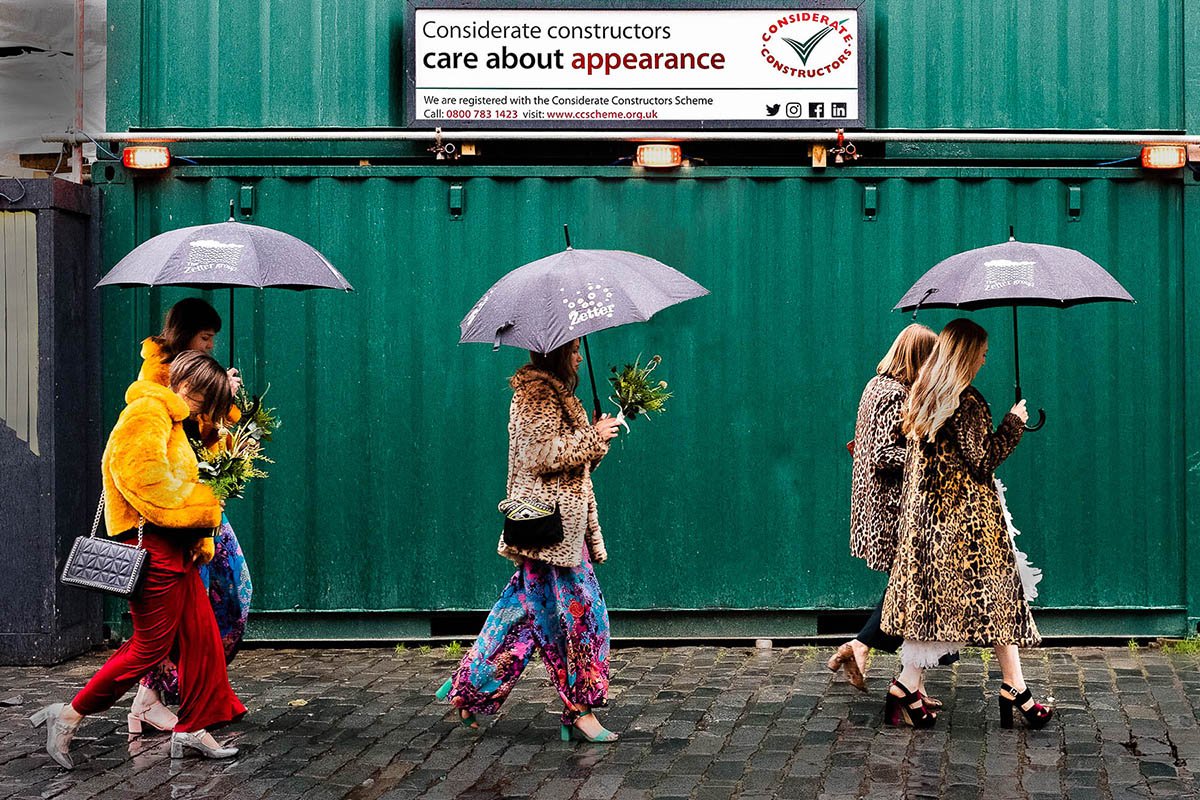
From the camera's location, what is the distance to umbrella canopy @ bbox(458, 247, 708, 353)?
570 cm

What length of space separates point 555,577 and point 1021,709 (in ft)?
6.82

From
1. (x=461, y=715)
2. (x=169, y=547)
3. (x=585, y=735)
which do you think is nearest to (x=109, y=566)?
(x=169, y=547)

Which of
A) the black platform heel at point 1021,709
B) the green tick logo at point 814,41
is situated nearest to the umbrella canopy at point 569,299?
the black platform heel at point 1021,709

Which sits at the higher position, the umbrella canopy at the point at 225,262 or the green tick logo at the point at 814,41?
the green tick logo at the point at 814,41

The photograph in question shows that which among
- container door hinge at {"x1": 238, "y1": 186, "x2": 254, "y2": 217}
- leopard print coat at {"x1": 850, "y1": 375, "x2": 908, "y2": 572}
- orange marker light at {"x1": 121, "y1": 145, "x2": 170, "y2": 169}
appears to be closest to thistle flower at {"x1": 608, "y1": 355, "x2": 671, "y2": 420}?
leopard print coat at {"x1": 850, "y1": 375, "x2": 908, "y2": 572}

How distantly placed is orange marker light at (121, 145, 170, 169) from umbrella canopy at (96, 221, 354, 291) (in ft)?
6.47

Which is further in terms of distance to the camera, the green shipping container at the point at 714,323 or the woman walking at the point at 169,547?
the green shipping container at the point at 714,323

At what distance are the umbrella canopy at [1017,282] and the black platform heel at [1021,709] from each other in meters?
1.66

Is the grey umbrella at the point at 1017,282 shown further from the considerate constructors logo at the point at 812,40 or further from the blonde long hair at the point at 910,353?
the considerate constructors logo at the point at 812,40

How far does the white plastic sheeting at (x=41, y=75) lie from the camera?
339 inches

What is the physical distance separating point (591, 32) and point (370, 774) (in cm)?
440

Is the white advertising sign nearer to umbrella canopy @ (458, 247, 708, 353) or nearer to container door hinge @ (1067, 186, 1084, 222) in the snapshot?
container door hinge @ (1067, 186, 1084, 222)

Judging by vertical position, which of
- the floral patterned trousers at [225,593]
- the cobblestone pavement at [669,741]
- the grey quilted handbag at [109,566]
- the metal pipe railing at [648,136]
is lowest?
the cobblestone pavement at [669,741]

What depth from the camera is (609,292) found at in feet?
19.1
